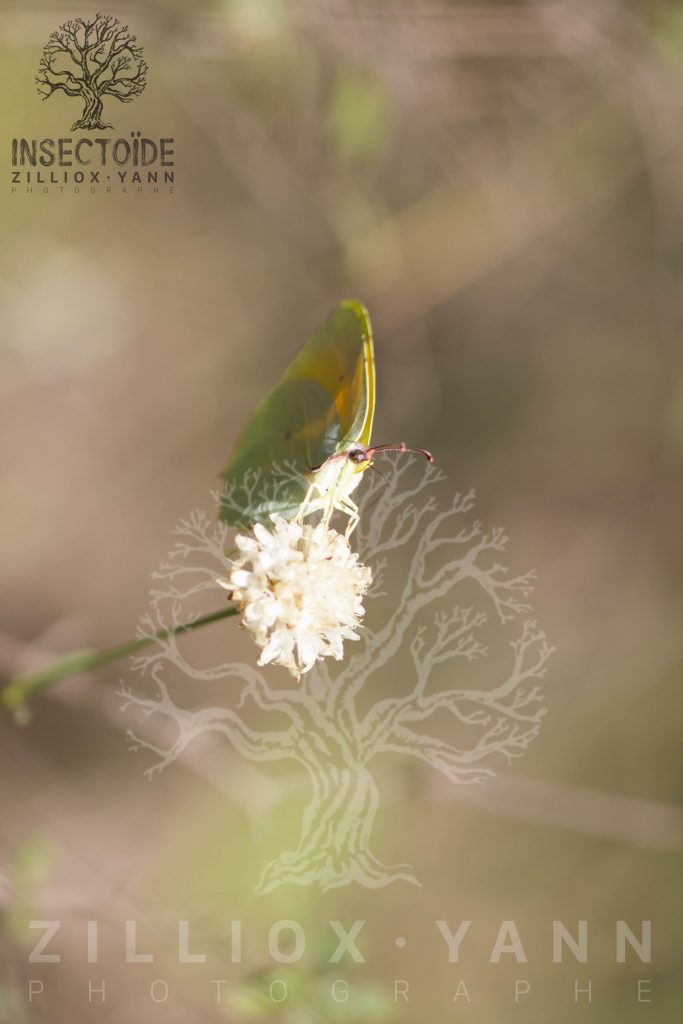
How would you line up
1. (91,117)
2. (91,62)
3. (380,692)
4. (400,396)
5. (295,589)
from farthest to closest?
(400,396) < (380,692) < (91,117) < (91,62) < (295,589)

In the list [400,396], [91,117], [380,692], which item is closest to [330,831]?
[380,692]

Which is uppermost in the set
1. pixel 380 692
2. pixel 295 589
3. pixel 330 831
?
pixel 380 692

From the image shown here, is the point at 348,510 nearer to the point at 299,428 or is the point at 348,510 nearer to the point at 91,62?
the point at 299,428

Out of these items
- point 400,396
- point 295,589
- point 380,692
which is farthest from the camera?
point 400,396

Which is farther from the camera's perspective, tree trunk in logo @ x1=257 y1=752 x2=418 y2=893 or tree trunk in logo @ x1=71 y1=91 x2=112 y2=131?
tree trunk in logo @ x1=71 y1=91 x2=112 y2=131

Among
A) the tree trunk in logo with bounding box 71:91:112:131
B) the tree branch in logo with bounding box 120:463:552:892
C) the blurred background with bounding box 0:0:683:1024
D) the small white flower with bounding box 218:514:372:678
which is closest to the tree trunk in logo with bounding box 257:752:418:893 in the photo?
the tree branch in logo with bounding box 120:463:552:892

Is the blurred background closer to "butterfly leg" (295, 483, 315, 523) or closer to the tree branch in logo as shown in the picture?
the tree branch in logo

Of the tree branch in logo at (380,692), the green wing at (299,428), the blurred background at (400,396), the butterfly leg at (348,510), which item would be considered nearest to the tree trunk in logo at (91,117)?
the blurred background at (400,396)

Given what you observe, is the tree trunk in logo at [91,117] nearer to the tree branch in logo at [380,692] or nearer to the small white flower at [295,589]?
the tree branch in logo at [380,692]
